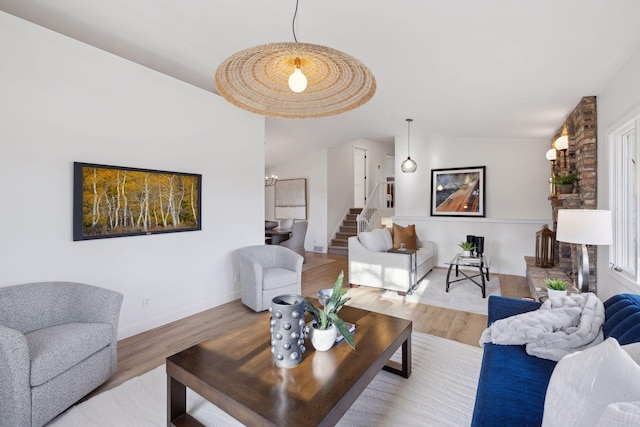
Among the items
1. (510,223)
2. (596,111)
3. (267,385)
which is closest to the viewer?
(267,385)

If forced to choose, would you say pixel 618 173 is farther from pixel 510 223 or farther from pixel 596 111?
pixel 510 223

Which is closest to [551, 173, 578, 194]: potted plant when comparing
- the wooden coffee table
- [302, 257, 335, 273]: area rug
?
the wooden coffee table

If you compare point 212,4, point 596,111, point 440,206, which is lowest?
point 440,206

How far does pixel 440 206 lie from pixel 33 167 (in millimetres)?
6130

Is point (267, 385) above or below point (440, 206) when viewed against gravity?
below

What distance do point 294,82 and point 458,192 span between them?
5.54m

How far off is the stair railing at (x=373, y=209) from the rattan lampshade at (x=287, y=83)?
6.01 m

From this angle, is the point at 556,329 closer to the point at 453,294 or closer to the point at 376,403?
the point at 376,403

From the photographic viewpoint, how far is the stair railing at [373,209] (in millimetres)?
7875

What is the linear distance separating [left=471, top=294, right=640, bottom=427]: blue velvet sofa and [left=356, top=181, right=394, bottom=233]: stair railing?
19.5ft

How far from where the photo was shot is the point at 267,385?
1.49 meters

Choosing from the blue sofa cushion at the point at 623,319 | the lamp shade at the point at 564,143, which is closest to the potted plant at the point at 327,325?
the blue sofa cushion at the point at 623,319

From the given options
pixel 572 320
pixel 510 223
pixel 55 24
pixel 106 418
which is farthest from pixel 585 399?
pixel 510 223

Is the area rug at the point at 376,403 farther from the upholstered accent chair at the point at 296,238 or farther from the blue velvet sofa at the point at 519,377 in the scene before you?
the upholstered accent chair at the point at 296,238
